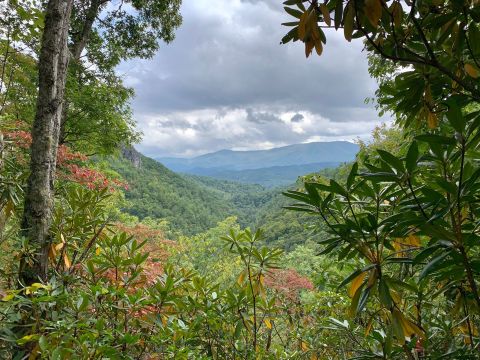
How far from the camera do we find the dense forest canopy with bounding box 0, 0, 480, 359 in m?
0.71

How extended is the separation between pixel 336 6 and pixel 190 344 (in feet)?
5.42

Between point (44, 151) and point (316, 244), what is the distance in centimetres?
175

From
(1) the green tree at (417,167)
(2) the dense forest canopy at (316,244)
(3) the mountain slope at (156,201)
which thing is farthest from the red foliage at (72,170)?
(3) the mountain slope at (156,201)

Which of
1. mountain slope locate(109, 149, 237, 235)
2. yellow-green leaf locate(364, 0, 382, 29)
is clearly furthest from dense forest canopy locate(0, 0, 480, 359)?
mountain slope locate(109, 149, 237, 235)

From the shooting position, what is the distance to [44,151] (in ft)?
6.72

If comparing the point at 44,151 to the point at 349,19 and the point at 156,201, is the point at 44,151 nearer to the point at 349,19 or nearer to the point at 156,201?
the point at 349,19

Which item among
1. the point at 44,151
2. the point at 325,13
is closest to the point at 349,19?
the point at 325,13

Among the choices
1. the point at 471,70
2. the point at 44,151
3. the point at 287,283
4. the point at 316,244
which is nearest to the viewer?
the point at 471,70

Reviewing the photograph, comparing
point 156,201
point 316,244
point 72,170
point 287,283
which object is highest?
point 72,170

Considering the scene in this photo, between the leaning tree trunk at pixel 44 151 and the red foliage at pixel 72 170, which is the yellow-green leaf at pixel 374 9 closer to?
the leaning tree trunk at pixel 44 151

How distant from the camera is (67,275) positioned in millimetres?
1743

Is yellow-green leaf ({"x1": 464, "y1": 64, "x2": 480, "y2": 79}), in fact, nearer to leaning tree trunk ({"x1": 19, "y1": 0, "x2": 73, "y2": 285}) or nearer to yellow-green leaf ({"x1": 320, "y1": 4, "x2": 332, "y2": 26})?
yellow-green leaf ({"x1": 320, "y1": 4, "x2": 332, "y2": 26})

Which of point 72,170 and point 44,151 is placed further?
point 72,170

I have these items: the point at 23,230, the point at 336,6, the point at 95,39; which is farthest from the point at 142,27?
the point at 336,6
